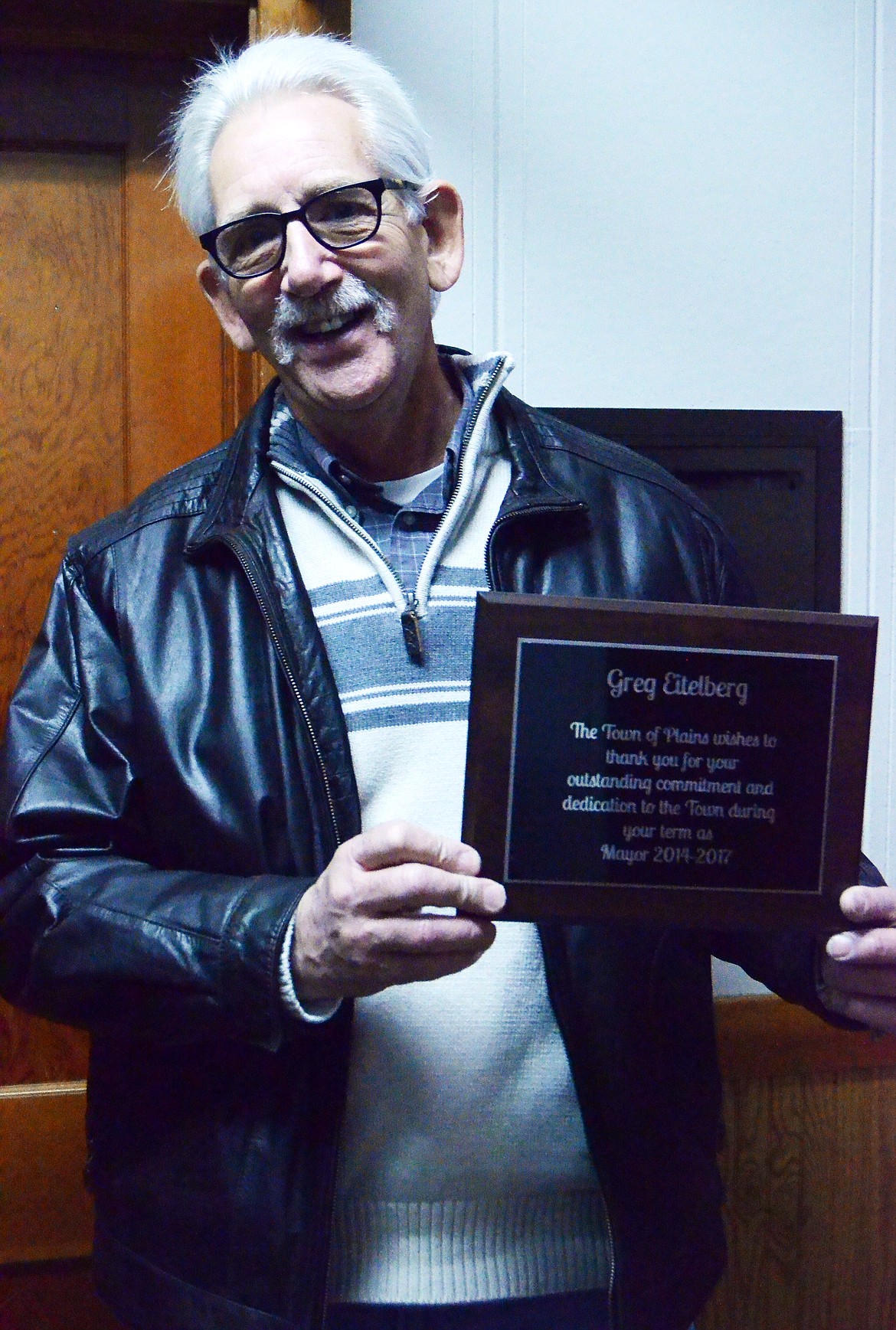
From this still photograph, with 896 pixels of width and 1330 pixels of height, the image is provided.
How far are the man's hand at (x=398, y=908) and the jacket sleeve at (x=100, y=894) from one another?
0.24 ft

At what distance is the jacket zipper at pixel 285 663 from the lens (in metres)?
1.06

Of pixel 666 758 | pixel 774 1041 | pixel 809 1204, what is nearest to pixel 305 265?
pixel 666 758

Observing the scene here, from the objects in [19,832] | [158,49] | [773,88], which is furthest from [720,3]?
[19,832]

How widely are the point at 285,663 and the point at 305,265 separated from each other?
376mm

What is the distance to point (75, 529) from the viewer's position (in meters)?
1.81

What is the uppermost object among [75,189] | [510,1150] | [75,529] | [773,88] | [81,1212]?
[773,88]

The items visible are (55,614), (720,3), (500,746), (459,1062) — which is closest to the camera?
(500,746)

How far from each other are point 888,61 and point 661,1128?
1.53 metres

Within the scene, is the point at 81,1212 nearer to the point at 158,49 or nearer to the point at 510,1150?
the point at 510,1150

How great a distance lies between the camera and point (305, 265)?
44.6 inches

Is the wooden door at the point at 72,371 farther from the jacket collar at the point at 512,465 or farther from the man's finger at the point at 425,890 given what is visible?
the man's finger at the point at 425,890

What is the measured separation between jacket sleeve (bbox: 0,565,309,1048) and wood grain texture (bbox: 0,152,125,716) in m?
0.64

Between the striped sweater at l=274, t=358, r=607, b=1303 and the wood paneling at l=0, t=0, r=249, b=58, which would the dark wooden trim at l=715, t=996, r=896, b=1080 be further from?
the wood paneling at l=0, t=0, r=249, b=58

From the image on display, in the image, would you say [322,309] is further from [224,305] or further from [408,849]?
[408,849]
